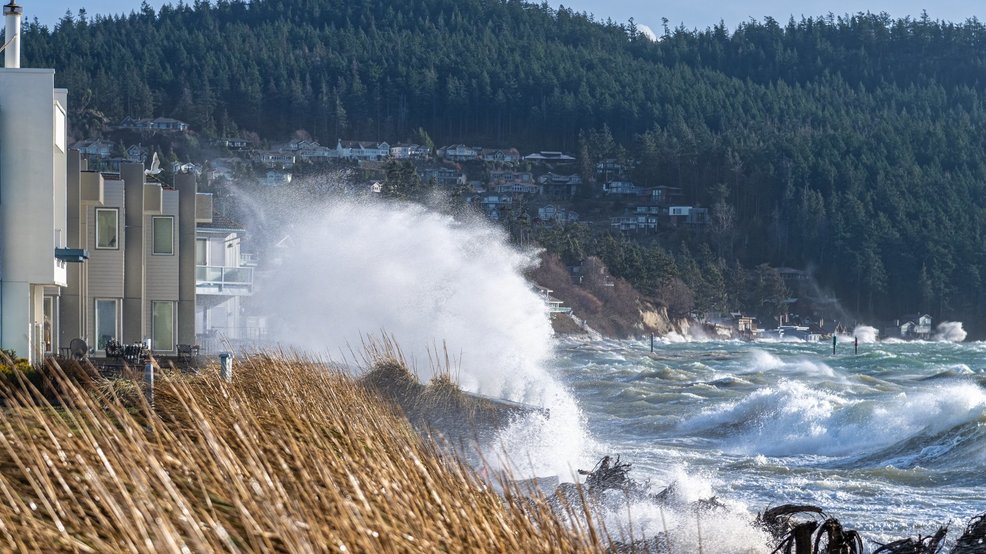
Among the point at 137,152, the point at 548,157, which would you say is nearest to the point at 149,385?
the point at 137,152

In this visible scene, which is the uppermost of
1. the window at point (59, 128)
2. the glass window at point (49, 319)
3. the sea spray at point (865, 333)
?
the window at point (59, 128)

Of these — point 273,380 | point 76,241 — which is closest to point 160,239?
point 76,241

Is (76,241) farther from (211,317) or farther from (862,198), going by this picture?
(862,198)

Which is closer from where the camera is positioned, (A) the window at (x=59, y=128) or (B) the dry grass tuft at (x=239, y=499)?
(B) the dry grass tuft at (x=239, y=499)

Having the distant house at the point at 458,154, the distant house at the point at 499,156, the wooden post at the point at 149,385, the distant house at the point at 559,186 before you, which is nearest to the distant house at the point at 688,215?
the distant house at the point at 559,186

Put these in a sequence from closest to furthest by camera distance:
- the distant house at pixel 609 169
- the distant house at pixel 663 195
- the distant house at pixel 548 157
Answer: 1. the distant house at pixel 663 195
2. the distant house at pixel 609 169
3. the distant house at pixel 548 157

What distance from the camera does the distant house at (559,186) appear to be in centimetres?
17938

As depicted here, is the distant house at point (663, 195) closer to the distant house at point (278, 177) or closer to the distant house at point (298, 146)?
the distant house at point (298, 146)

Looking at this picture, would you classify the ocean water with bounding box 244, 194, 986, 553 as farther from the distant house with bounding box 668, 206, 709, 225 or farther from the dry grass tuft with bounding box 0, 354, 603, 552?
the distant house with bounding box 668, 206, 709, 225

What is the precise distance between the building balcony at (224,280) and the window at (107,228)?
6.10m

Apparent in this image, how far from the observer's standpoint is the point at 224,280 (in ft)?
124

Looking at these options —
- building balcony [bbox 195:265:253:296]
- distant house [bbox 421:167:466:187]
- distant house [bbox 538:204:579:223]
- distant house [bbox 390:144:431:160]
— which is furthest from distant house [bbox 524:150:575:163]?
building balcony [bbox 195:265:253:296]

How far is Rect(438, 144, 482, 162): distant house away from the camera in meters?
191

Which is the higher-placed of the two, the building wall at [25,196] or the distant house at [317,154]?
the building wall at [25,196]
